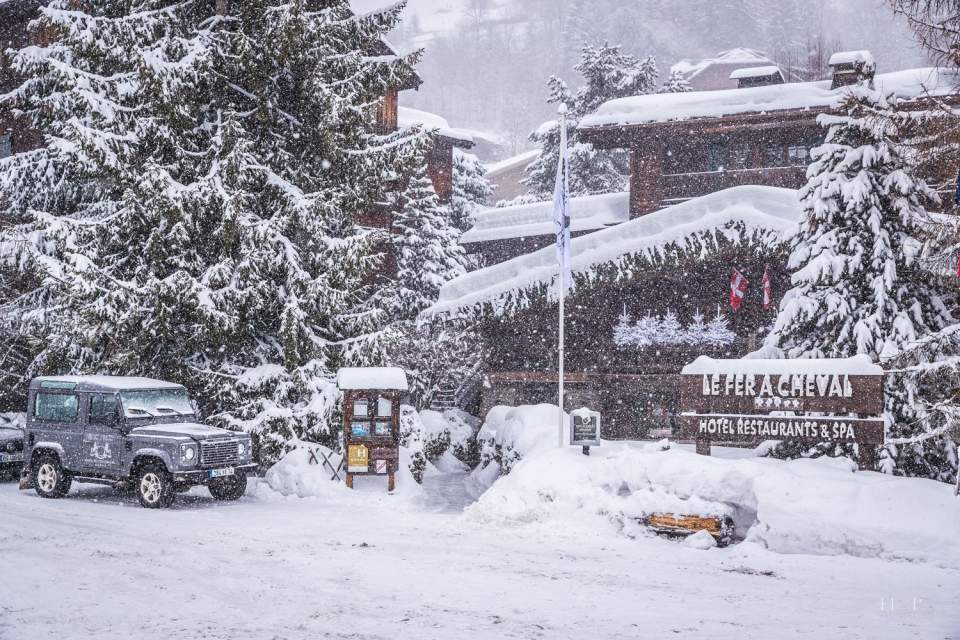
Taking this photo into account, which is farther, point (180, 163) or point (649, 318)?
point (649, 318)

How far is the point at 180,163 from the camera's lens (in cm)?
1819

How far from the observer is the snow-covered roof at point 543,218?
2994cm

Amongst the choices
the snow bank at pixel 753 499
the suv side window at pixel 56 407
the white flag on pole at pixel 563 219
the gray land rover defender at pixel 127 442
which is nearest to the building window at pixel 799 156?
the white flag on pole at pixel 563 219

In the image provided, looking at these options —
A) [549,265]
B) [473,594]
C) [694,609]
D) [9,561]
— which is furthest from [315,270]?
[694,609]

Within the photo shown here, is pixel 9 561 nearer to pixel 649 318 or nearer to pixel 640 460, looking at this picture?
pixel 640 460

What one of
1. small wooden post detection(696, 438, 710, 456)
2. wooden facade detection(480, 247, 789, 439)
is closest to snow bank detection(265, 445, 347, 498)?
small wooden post detection(696, 438, 710, 456)

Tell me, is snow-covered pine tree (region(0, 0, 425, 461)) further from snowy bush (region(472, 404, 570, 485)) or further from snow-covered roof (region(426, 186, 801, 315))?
snow-covered roof (region(426, 186, 801, 315))

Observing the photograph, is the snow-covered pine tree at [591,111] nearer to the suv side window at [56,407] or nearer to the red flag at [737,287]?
the red flag at [737,287]

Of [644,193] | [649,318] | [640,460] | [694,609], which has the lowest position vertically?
[694,609]

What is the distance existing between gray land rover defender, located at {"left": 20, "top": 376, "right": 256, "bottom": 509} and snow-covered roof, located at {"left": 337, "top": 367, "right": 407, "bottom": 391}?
2.07m

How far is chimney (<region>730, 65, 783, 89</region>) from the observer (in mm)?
33250

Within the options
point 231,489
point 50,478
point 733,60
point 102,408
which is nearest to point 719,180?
point 231,489

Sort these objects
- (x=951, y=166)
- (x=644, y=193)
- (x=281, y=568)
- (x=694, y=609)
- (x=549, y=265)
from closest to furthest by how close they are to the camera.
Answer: (x=694, y=609) < (x=281, y=568) < (x=951, y=166) < (x=549, y=265) < (x=644, y=193)

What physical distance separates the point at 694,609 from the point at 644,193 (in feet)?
68.1
